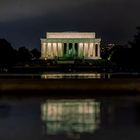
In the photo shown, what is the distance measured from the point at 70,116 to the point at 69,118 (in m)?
0.63

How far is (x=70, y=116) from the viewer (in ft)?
61.1

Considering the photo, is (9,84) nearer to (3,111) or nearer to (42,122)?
(3,111)

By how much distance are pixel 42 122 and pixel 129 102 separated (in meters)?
7.92

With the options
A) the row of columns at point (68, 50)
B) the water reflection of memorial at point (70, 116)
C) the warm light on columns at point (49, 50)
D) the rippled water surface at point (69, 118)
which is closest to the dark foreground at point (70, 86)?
the rippled water surface at point (69, 118)

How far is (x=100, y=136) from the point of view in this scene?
14.3 meters

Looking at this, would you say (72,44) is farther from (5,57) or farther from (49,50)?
(5,57)

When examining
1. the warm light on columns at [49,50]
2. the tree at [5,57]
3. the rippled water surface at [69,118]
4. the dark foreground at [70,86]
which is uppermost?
the warm light on columns at [49,50]

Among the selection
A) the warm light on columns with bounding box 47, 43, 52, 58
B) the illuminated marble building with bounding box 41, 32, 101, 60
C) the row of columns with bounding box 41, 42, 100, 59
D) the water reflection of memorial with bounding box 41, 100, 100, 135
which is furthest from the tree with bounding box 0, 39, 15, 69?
the warm light on columns with bounding box 47, 43, 52, 58

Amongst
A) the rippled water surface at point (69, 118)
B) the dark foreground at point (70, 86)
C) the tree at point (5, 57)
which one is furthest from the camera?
the tree at point (5, 57)

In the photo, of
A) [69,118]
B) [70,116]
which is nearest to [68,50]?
[70,116]

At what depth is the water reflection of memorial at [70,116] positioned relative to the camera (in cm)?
1551

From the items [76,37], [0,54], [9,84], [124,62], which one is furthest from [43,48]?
[9,84]

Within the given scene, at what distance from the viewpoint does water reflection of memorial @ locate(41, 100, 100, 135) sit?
15.5 m

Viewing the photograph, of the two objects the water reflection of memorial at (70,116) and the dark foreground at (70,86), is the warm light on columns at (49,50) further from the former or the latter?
the water reflection of memorial at (70,116)
